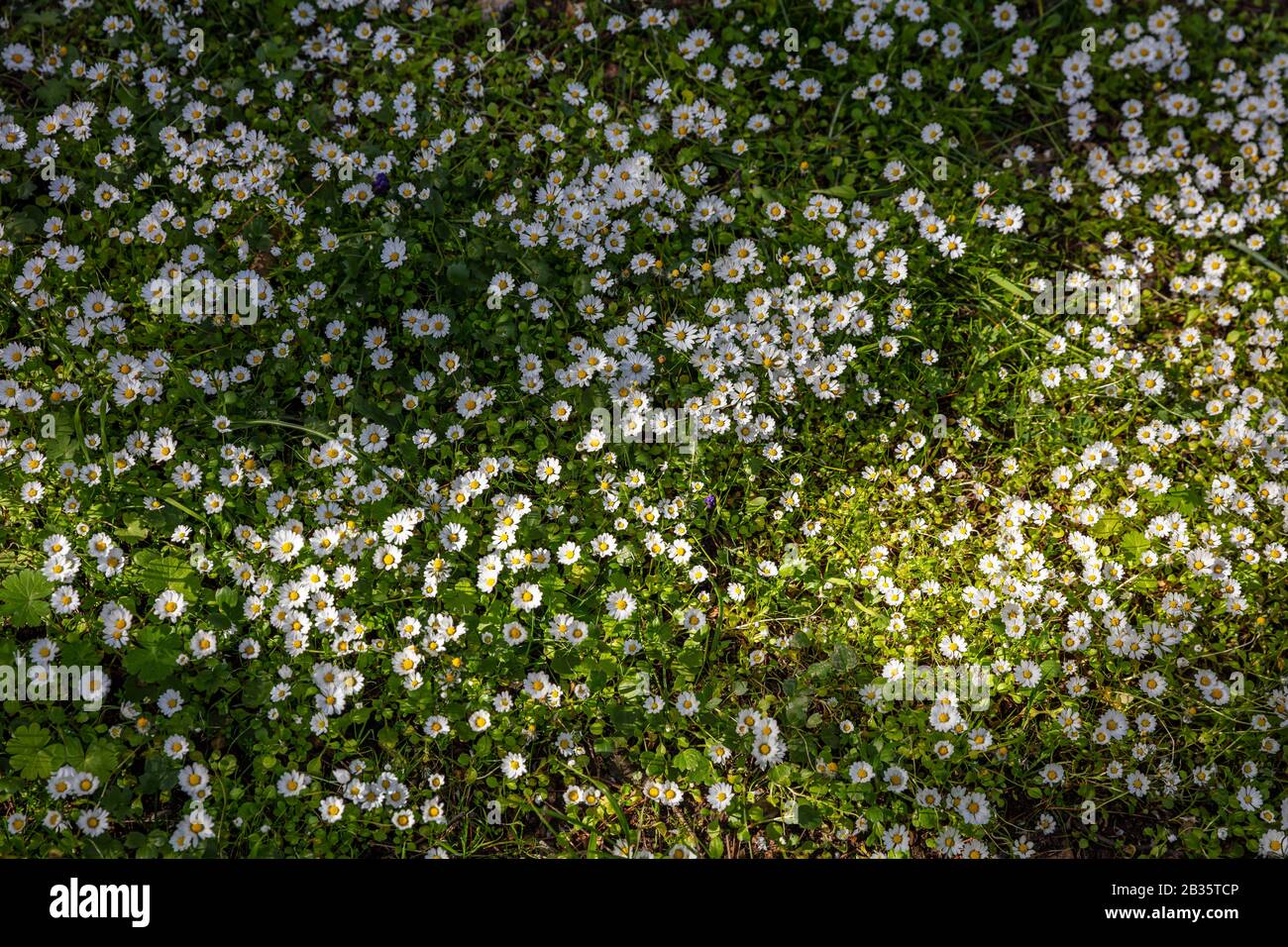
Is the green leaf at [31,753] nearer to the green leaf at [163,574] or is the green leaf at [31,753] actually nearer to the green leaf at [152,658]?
the green leaf at [152,658]

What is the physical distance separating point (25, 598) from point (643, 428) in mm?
2458

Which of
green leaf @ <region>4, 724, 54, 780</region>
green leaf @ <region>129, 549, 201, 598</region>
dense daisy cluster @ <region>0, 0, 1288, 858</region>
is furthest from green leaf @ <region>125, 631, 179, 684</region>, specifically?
green leaf @ <region>4, 724, 54, 780</region>

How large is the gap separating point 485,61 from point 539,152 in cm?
57

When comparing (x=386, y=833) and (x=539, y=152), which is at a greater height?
(x=539, y=152)

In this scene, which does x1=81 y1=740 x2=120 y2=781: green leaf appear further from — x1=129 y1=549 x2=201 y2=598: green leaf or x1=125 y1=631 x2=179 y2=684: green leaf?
x1=129 y1=549 x2=201 y2=598: green leaf

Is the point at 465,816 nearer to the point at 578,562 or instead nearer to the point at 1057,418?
the point at 578,562

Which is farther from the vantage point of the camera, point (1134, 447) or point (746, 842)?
point (1134, 447)

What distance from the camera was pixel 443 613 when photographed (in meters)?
3.34

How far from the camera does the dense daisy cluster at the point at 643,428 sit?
3.23 meters

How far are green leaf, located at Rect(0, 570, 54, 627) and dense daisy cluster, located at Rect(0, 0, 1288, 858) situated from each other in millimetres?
12

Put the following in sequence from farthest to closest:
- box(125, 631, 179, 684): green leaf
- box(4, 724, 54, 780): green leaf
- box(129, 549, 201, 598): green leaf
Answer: box(129, 549, 201, 598): green leaf < box(125, 631, 179, 684): green leaf < box(4, 724, 54, 780): green leaf

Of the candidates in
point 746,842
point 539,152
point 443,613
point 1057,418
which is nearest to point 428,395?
point 443,613

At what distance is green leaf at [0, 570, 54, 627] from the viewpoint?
3256 mm

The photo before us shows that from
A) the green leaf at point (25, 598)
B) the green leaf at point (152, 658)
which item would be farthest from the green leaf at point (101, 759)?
the green leaf at point (25, 598)
